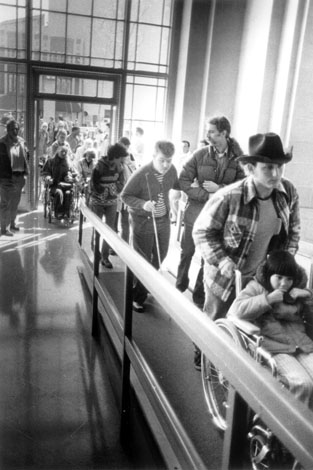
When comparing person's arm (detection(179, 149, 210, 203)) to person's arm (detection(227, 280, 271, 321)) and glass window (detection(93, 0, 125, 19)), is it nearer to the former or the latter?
person's arm (detection(227, 280, 271, 321))

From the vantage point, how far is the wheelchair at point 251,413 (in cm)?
181

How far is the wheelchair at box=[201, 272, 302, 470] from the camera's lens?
5.95ft

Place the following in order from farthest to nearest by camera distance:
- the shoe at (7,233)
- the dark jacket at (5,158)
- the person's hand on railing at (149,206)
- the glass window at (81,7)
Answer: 1. the glass window at (81,7)
2. the shoe at (7,233)
3. the dark jacket at (5,158)
4. the person's hand on railing at (149,206)

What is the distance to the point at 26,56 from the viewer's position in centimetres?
834

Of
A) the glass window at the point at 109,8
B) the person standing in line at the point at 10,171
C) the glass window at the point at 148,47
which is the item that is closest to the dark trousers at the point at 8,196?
the person standing in line at the point at 10,171

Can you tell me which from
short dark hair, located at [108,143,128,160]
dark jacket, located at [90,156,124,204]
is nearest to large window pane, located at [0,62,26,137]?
dark jacket, located at [90,156,124,204]

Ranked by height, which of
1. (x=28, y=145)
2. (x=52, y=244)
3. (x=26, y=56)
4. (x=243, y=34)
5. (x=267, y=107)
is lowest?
(x=52, y=244)

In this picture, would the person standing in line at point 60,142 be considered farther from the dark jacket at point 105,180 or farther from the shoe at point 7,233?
the dark jacket at point 105,180

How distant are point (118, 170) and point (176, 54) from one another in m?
4.28

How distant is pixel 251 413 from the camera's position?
6.27ft

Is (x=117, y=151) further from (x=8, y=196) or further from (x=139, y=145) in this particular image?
(x=139, y=145)

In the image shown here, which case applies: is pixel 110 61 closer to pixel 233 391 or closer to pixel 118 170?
pixel 118 170

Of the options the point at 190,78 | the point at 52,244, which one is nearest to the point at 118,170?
the point at 52,244

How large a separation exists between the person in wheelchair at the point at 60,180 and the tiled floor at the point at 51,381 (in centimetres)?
294
